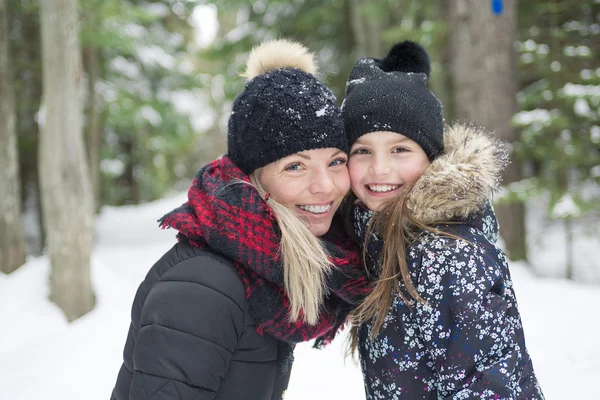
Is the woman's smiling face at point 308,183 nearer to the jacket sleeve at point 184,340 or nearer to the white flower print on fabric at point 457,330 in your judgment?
the white flower print on fabric at point 457,330

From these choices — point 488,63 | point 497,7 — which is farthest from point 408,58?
point 497,7

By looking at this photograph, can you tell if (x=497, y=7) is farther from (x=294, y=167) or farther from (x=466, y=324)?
(x=466, y=324)

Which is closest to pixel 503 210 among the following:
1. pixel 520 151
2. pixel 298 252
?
pixel 520 151

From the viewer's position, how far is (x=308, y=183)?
2092mm

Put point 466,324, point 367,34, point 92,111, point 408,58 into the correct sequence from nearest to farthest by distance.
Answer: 1. point 466,324
2. point 408,58
3. point 92,111
4. point 367,34

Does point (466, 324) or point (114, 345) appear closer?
point (466, 324)

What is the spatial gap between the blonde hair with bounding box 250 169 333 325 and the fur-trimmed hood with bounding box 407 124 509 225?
0.42m

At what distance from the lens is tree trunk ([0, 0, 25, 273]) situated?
24.2 feet

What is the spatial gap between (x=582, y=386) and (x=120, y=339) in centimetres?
434

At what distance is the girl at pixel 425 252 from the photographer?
1699mm

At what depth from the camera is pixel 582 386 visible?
3520mm

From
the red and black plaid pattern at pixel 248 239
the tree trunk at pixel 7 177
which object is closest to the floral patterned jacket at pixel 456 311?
the red and black plaid pattern at pixel 248 239

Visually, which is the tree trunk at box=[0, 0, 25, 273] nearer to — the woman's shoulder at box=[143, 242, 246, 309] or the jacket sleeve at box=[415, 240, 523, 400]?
the woman's shoulder at box=[143, 242, 246, 309]

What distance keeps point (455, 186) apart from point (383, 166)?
373mm
